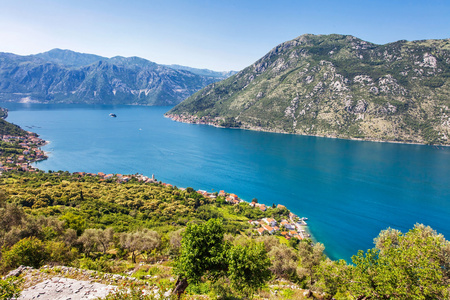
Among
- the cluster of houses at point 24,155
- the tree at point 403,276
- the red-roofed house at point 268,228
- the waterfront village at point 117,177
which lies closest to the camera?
the tree at point 403,276

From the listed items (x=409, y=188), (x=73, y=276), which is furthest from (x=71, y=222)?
(x=409, y=188)

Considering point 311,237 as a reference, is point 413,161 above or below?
above

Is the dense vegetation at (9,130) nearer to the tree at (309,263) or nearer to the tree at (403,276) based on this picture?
the tree at (309,263)

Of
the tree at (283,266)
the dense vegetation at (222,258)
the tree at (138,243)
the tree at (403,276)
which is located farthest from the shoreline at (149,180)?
the tree at (403,276)

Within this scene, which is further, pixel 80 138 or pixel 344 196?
pixel 80 138

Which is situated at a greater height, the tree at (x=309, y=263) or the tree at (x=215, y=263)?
the tree at (x=215, y=263)

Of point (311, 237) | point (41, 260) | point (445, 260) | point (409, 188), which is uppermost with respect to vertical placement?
point (445, 260)

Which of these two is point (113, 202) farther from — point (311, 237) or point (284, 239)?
point (311, 237)

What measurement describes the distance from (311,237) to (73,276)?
194 feet

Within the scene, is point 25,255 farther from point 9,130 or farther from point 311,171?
point 9,130

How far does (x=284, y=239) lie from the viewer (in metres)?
57.4

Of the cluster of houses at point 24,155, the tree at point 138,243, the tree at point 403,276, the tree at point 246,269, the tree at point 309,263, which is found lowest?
the cluster of houses at point 24,155

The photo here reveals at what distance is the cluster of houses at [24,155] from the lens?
98.8 metres

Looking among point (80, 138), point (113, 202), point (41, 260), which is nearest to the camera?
point (41, 260)
